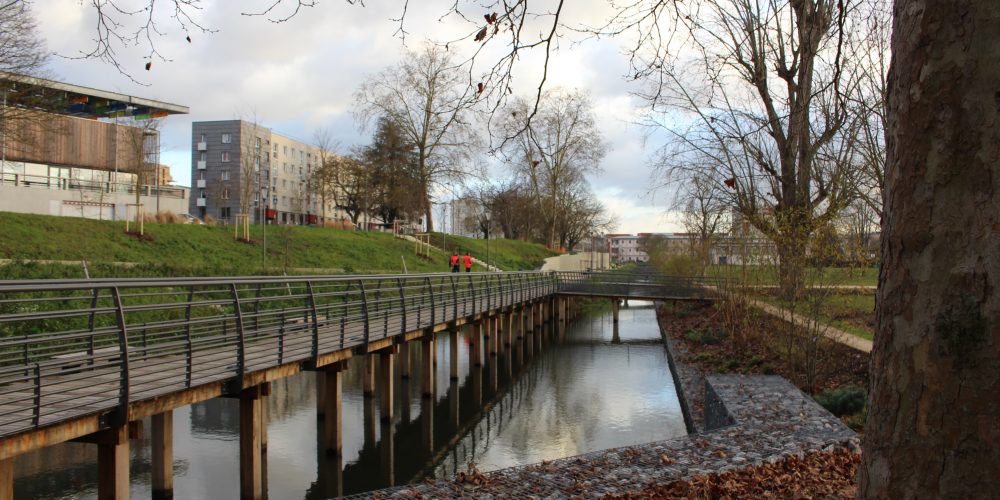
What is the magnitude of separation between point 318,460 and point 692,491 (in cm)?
783

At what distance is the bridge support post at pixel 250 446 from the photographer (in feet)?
31.2

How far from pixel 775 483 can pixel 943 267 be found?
3920 millimetres

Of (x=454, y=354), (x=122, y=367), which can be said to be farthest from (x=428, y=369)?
(x=122, y=367)

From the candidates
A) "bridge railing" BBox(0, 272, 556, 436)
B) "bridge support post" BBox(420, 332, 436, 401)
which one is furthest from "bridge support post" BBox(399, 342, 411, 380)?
"bridge support post" BBox(420, 332, 436, 401)

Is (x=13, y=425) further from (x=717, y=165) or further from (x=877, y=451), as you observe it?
(x=717, y=165)

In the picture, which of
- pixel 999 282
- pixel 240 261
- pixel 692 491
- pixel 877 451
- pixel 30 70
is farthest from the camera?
pixel 240 261

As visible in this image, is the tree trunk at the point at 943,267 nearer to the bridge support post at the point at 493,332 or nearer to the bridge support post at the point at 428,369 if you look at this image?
the bridge support post at the point at 428,369

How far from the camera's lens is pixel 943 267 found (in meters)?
2.43

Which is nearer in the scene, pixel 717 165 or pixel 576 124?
pixel 717 165

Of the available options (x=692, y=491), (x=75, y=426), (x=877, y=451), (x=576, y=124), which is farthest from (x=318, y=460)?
(x=576, y=124)

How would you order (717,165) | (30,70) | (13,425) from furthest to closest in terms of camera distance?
(717,165), (30,70), (13,425)

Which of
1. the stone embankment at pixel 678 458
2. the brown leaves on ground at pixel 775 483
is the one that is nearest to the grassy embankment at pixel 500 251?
the stone embankment at pixel 678 458

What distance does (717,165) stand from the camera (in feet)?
71.9

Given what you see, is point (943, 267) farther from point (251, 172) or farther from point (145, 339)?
point (251, 172)
